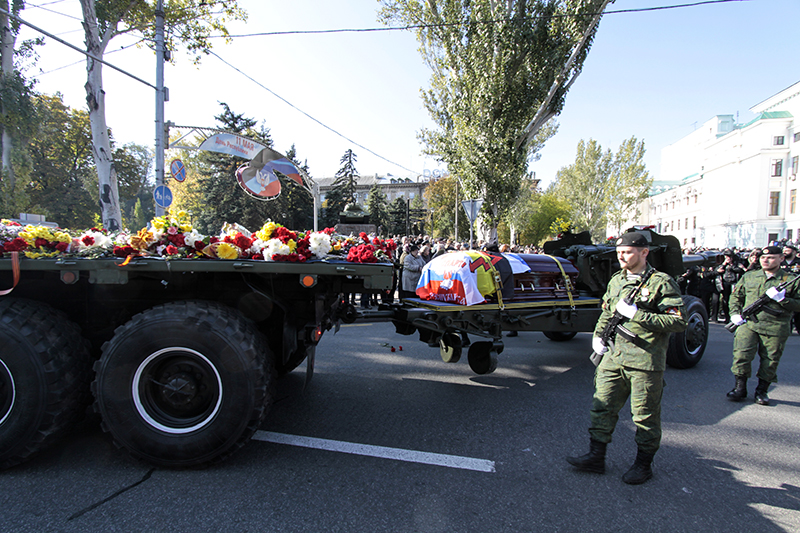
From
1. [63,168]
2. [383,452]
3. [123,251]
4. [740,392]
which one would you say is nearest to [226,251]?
[123,251]

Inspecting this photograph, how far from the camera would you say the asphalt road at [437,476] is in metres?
2.43

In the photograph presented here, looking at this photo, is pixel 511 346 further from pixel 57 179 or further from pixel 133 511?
pixel 57 179

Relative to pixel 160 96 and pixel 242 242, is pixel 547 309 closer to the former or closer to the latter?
pixel 242 242

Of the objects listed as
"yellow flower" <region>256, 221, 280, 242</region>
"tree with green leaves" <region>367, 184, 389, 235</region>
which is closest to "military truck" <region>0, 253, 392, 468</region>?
"yellow flower" <region>256, 221, 280, 242</region>

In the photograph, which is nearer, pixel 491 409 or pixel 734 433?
pixel 734 433

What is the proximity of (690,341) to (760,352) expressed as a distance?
1.10 metres

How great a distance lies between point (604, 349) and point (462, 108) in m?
16.0

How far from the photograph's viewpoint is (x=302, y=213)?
38.7 metres

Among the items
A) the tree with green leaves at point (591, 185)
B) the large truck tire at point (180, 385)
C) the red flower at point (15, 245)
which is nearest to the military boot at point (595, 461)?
the large truck tire at point (180, 385)

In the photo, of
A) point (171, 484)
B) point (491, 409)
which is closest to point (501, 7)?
point (491, 409)

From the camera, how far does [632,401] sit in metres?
2.93

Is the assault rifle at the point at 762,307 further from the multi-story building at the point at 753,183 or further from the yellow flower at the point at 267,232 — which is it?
the multi-story building at the point at 753,183

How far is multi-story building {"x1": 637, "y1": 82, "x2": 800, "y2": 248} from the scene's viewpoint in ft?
142

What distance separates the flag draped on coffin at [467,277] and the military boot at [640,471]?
2.03 metres
